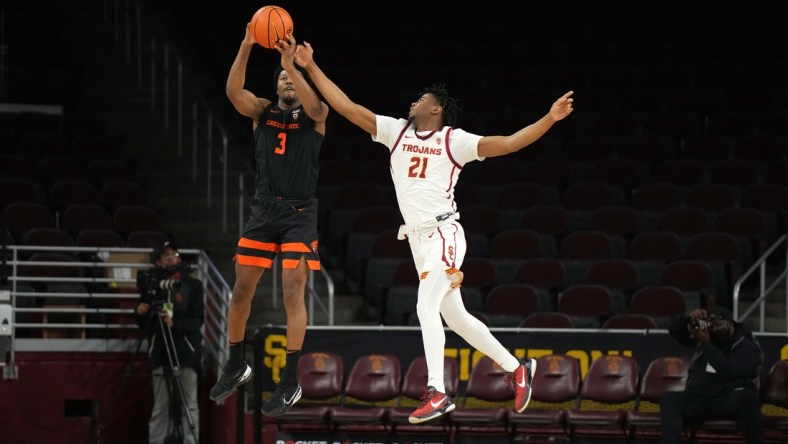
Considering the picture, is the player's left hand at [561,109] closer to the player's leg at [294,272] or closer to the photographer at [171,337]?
the player's leg at [294,272]

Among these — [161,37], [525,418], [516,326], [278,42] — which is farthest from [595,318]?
[161,37]

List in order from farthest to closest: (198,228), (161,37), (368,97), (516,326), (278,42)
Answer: (161,37) < (368,97) < (198,228) < (516,326) < (278,42)

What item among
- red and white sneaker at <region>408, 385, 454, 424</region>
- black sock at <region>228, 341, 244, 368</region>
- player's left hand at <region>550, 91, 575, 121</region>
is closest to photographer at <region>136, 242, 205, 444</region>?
black sock at <region>228, 341, 244, 368</region>

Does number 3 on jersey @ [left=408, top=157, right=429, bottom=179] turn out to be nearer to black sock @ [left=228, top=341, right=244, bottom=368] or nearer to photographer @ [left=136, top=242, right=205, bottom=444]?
black sock @ [left=228, top=341, right=244, bottom=368]

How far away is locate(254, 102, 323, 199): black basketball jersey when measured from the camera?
838 cm

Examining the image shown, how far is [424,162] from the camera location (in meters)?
8.53

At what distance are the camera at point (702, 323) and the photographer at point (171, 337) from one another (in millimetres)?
4994

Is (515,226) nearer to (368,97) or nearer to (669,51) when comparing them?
(368,97)

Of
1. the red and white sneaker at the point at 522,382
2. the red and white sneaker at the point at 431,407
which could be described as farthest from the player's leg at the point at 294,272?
the red and white sneaker at the point at 522,382

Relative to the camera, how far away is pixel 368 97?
61.3 feet

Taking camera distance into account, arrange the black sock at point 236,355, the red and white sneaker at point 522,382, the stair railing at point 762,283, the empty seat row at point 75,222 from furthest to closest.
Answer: the empty seat row at point 75,222
the stair railing at point 762,283
the red and white sneaker at point 522,382
the black sock at point 236,355

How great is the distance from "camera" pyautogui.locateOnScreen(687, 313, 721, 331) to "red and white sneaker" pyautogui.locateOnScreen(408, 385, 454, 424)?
4.63m

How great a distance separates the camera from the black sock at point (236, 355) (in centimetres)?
864

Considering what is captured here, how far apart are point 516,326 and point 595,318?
0.87m
